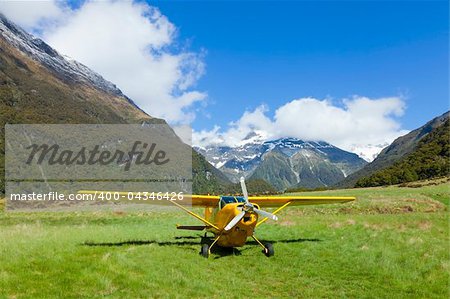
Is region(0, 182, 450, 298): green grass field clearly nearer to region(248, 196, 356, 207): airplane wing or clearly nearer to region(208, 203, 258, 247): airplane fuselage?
region(208, 203, 258, 247): airplane fuselage

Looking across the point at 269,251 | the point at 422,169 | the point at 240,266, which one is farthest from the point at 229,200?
the point at 422,169

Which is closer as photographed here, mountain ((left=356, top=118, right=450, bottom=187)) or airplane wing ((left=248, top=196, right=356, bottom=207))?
airplane wing ((left=248, top=196, right=356, bottom=207))

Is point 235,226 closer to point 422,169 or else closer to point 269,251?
point 269,251

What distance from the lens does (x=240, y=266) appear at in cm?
1591

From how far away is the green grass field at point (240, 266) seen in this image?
11.6 m

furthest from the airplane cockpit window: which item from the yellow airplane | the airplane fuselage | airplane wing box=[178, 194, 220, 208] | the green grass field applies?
the green grass field

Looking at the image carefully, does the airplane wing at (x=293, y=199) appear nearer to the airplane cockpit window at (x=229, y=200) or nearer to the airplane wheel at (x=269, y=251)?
the airplane cockpit window at (x=229, y=200)

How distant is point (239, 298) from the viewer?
37.2ft

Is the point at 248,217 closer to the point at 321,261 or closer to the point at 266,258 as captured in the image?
the point at 266,258

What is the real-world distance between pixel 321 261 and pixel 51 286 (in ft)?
36.5

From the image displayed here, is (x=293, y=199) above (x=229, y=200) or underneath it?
underneath

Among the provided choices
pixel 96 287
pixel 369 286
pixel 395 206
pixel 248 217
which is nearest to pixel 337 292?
pixel 369 286

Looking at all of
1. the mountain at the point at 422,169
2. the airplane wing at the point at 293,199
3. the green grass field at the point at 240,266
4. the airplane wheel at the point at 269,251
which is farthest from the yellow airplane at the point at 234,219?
the mountain at the point at 422,169

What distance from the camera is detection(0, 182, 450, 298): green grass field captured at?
456 inches
